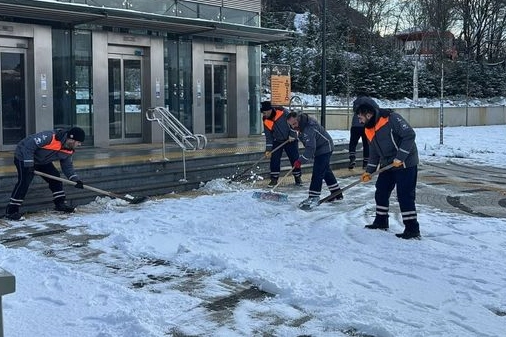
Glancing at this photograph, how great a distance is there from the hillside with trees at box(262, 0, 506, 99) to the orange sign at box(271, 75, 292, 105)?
1724 cm

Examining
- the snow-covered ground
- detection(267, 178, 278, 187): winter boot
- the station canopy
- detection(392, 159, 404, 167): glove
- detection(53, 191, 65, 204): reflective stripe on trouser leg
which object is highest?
the station canopy

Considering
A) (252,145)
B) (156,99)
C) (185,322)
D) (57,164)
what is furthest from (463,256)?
(156,99)

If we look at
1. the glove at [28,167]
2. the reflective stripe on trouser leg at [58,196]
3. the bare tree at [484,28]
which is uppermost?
the bare tree at [484,28]

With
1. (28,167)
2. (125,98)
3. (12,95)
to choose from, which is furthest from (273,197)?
(125,98)

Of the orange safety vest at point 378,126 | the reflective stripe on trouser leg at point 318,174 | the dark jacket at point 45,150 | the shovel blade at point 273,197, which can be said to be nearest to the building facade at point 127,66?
the dark jacket at point 45,150

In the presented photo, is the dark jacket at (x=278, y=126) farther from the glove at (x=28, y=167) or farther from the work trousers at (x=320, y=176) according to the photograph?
the glove at (x=28, y=167)

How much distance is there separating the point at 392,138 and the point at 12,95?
1023 centimetres

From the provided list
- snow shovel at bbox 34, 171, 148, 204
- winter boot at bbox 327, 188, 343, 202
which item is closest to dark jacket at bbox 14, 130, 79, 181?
snow shovel at bbox 34, 171, 148, 204

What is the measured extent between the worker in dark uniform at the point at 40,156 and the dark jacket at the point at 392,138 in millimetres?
4241

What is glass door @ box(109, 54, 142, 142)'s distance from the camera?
1766cm

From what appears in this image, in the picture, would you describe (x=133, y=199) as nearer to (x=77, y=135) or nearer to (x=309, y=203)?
(x=77, y=135)

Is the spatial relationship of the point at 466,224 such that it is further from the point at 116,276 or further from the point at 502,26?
the point at 502,26

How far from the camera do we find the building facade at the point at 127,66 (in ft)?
51.2

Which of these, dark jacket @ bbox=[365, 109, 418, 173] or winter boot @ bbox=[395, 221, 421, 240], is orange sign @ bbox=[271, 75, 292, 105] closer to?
dark jacket @ bbox=[365, 109, 418, 173]
